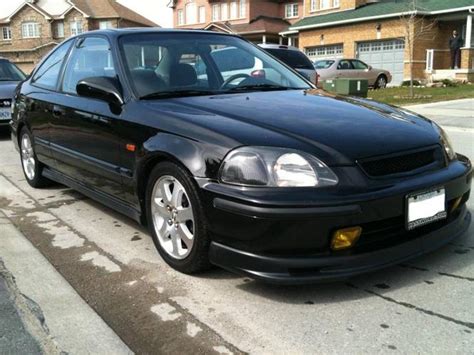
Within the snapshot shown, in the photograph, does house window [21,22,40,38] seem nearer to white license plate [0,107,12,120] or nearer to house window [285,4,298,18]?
house window [285,4,298,18]

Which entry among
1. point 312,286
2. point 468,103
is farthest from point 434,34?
point 312,286

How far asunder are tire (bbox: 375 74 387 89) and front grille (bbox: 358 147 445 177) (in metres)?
21.2

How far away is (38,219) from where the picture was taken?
15.5 ft

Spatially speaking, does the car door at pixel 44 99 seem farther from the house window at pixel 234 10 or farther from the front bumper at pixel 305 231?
the house window at pixel 234 10

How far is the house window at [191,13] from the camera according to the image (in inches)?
1790

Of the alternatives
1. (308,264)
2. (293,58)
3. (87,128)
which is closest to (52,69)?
(87,128)

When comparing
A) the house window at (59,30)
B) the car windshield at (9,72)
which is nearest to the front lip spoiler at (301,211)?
the car windshield at (9,72)

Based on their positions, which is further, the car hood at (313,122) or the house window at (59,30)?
the house window at (59,30)

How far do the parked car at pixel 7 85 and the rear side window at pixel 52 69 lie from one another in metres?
4.22

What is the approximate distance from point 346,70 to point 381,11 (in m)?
6.60

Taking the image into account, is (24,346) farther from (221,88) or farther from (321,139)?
(221,88)

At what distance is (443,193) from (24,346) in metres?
2.49

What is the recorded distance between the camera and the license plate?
2.96 m

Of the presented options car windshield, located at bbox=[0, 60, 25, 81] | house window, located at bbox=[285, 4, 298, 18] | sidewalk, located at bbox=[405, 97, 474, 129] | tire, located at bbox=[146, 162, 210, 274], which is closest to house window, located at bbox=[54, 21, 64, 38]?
house window, located at bbox=[285, 4, 298, 18]
